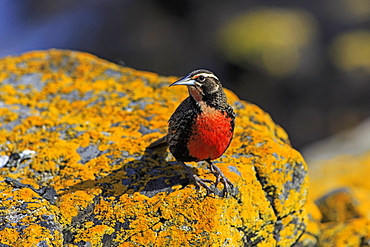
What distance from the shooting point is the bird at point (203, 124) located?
4.43 meters

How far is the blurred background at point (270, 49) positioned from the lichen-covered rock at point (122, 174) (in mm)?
7932

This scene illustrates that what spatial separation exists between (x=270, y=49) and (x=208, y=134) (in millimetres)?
10972

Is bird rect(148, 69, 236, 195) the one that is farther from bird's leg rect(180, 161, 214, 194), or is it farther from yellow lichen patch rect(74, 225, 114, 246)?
yellow lichen patch rect(74, 225, 114, 246)

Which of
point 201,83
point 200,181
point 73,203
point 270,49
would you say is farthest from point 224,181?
point 270,49

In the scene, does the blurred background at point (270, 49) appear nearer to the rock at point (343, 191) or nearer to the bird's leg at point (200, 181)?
the rock at point (343, 191)

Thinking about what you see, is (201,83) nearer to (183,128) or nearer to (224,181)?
(183,128)

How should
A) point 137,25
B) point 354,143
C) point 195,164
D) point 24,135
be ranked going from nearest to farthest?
point 195,164
point 24,135
point 354,143
point 137,25

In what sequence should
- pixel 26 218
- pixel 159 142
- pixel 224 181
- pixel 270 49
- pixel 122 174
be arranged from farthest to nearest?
1. pixel 270 49
2. pixel 159 142
3. pixel 122 174
4. pixel 224 181
5. pixel 26 218

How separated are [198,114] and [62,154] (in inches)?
70.6

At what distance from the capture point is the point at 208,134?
443cm

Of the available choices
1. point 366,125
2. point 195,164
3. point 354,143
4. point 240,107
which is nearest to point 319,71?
point 366,125

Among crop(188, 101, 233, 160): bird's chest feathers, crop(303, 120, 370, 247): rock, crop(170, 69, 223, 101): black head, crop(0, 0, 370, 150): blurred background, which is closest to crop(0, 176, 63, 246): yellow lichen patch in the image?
crop(188, 101, 233, 160): bird's chest feathers

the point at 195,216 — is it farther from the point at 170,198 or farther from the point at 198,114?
the point at 198,114

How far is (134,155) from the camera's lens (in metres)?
5.10
